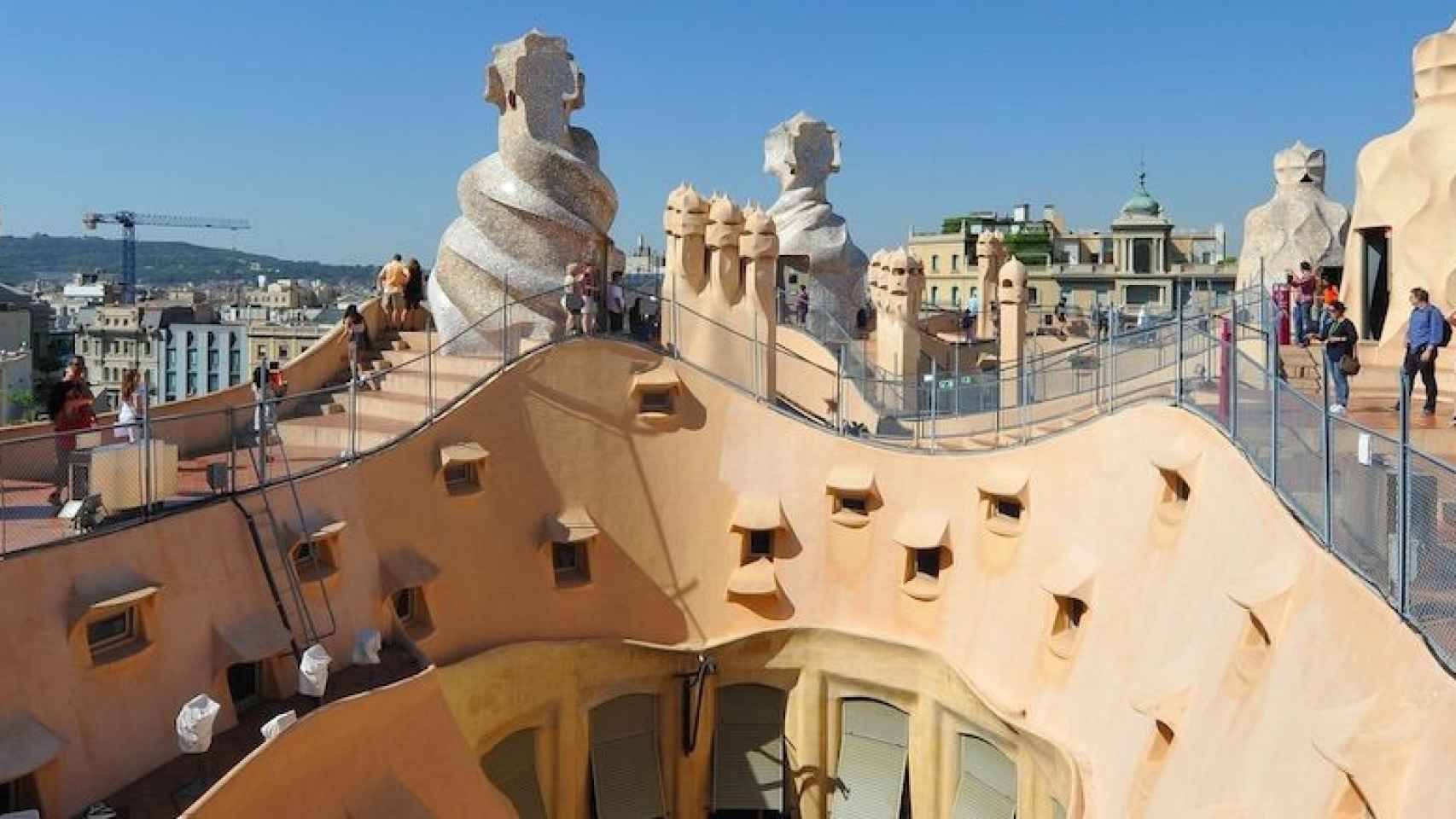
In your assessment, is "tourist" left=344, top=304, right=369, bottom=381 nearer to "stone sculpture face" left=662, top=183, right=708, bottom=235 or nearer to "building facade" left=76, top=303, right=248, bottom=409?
"stone sculpture face" left=662, top=183, right=708, bottom=235

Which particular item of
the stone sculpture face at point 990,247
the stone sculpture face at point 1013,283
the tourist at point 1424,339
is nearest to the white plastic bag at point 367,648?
the tourist at point 1424,339

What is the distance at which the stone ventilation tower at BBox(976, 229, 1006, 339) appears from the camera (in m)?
26.0

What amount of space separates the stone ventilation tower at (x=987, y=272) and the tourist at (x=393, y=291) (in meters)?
13.1

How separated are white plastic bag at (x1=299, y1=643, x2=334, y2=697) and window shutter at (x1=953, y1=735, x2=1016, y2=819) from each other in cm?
755

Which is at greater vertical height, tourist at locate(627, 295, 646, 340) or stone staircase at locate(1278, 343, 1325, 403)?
tourist at locate(627, 295, 646, 340)

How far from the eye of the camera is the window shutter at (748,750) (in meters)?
15.6

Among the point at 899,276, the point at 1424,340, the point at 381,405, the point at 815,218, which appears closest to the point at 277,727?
A: the point at 381,405

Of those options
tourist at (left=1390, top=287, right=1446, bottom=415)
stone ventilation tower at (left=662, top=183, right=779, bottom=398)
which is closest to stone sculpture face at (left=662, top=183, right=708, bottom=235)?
stone ventilation tower at (left=662, top=183, right=779, bottom=398)

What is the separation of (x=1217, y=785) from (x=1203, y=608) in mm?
1837

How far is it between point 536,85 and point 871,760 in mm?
10083

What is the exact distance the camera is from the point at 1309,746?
669 cm

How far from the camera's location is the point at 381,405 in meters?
14.6

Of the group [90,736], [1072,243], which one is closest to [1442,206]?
[90,736]

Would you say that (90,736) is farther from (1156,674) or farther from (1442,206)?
(1442,206)
